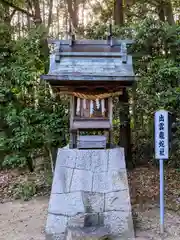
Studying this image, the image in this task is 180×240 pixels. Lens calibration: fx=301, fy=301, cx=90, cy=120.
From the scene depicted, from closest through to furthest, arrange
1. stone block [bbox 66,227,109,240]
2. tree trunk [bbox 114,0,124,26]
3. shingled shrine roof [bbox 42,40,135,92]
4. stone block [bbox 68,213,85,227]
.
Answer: stone block [bbox 66,227,109,240], shingled shrine roof [bbox 42,40,135,92], stone block [bbox 68,213,85,227], tree trunk [bbox 114,0,124,26]

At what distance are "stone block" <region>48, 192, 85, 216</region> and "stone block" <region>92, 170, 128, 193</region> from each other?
0.99 ft

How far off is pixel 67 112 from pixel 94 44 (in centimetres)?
272

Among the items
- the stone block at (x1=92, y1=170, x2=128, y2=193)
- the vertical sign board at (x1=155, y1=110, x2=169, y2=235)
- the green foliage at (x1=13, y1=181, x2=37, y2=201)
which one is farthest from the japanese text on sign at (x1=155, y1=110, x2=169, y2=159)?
the green foliage at (x1=13, y1=181, x2=37, y2=201)

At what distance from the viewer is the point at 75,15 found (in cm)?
1042

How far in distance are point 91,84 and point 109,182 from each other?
62.2 inches

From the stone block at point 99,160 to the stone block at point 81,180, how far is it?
0.14 metres

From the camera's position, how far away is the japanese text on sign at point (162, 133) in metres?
4.80

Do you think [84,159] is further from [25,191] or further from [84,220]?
[25,191]

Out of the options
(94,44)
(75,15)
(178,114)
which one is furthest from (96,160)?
(75,15)

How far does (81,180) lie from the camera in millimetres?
4793

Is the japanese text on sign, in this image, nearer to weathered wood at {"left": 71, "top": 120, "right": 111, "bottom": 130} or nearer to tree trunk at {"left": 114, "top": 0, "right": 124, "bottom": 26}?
weathered wood at {"left": 71, "top": 120, "right": 111, "bottom": 130}

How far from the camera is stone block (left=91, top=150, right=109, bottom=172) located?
484cm

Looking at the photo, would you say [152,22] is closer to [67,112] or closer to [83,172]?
[67,112]

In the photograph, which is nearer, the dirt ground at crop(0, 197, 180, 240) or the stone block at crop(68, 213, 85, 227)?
the stone block at crop(68, 213, 85, 227)
